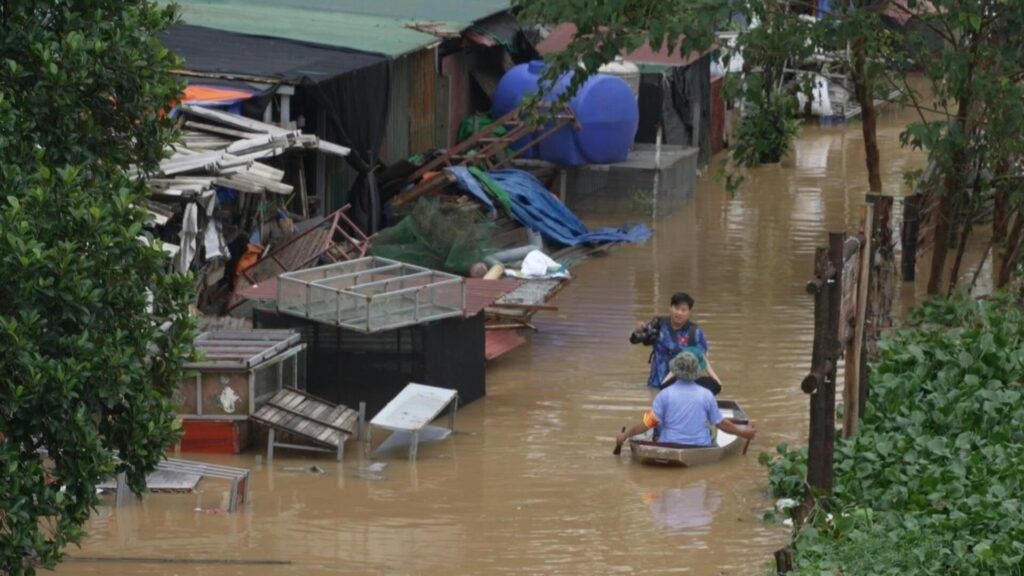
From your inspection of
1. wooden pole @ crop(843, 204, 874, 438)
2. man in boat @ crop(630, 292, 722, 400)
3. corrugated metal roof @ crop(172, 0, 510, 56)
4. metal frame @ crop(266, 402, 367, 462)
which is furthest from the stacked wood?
wooden pole @ crop(843, 204, 874, 438)

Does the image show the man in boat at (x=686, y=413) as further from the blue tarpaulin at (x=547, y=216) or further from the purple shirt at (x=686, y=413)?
the blue tarpaulin at (x=547, y=216)

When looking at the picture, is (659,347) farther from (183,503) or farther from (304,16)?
(304,16)

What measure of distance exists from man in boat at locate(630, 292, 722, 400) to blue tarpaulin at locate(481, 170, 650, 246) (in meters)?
7.35

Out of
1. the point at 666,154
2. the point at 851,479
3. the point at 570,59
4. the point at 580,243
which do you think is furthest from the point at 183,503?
the point at 666,154

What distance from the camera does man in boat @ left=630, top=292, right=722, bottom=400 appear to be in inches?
530

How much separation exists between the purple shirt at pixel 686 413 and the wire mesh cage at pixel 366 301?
7.44ft

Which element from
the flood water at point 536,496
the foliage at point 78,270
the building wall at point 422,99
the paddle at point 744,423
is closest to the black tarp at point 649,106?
the building wall at point 422,99

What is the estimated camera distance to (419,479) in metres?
11.9

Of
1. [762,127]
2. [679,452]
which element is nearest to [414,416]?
[679,452]

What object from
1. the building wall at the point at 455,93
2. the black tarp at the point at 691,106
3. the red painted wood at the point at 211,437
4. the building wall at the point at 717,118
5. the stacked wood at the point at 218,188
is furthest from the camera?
the building wall at the point at 717,118

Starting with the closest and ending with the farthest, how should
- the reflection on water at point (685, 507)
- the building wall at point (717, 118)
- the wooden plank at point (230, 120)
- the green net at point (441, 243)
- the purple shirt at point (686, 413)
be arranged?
the reflection on water at point (685, 507) < the purple shirt at point (686, 413) < the wooden plank at point (230, 120) < the green net at point (441, 243) < the building wall at point (717, 118)

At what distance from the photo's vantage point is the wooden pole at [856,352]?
10.6 metres

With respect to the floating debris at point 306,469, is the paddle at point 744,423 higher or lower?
higher

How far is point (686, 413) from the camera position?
39.1 ft
